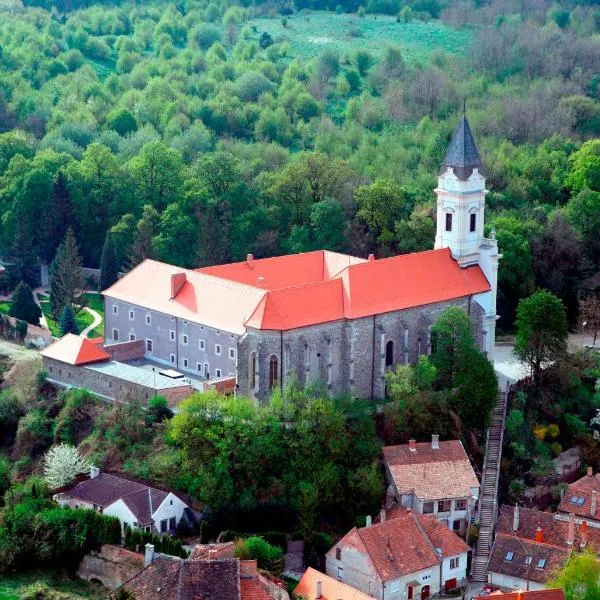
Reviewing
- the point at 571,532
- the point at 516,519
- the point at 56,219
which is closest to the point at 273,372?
the point at 516,519

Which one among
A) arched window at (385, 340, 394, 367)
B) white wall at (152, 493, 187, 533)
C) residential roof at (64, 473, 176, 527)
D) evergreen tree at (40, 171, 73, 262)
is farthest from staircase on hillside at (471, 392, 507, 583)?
evergreen tree at (40, 171, 73, 262)

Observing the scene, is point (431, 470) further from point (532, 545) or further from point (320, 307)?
point (320, 307)

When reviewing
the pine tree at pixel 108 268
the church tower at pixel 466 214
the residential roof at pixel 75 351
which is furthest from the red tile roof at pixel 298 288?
the pine tree at pixel 108 268

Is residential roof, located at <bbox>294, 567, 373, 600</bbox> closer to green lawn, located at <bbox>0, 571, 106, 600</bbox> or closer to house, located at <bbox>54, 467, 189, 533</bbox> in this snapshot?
house, located at <bbox>54, 467, 189, 533</bbox>

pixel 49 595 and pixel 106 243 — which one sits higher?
pixel 106 243

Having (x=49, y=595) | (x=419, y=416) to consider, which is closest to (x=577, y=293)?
(x=419, y=416)

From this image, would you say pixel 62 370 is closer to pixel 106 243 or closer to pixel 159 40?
pixel 106 243

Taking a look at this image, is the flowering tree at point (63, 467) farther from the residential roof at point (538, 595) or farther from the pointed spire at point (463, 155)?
the pointed spire at point (463, 155)
